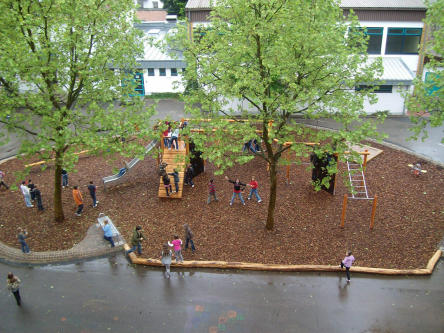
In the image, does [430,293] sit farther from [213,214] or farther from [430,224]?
[213,214]

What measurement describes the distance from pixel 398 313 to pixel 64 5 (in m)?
13.3

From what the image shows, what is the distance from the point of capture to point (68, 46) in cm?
1195

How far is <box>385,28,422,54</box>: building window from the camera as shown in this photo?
2636 cm

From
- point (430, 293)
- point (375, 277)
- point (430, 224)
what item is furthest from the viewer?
point (430, 224)

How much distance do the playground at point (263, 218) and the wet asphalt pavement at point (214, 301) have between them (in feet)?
3.02

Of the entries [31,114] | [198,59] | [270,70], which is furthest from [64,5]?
[270,70]

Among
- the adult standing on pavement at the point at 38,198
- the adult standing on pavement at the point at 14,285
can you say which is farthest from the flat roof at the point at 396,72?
the adult standing on pavement at the point at 14,285

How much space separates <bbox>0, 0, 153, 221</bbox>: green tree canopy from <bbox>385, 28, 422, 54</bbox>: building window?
20.2 metres

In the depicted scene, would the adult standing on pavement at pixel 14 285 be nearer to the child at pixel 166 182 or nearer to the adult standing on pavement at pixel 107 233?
the adult standing on pavement at pixel 107 233

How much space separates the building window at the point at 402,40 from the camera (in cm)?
2636

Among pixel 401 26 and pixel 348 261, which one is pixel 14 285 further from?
pixel 401 26

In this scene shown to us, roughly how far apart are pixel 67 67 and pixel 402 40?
23.6m

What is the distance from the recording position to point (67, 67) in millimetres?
12492

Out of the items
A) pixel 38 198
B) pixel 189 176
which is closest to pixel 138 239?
pixel 189 176
